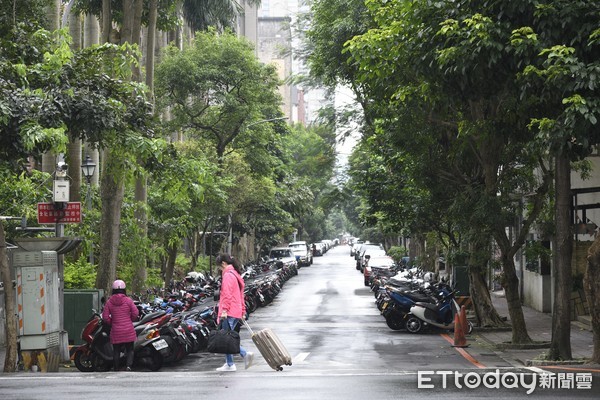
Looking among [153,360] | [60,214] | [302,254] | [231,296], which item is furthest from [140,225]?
[302,254]

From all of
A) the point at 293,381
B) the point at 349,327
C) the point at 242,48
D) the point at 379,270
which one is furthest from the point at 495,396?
the point at 242,48

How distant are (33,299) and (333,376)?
5.63 m

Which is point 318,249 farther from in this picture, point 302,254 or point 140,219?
point 140,219

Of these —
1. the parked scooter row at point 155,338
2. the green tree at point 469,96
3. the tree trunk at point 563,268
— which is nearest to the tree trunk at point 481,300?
the green tree at point 469,96

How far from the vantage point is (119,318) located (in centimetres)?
1460

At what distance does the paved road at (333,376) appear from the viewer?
1052 centimetres

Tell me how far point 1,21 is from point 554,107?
400 inches

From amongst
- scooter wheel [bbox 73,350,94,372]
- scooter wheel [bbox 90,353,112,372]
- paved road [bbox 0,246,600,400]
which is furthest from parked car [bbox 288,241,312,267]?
scooter wheel [bbox 90,353,112,372]

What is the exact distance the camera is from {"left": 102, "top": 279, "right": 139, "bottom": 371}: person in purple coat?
14.6 metres

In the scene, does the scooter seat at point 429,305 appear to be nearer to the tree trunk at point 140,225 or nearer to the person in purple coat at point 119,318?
the tree trunk at point 140,225

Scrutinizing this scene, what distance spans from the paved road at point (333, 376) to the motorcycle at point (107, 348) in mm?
388

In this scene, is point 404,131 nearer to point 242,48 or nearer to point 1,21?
point 1,21

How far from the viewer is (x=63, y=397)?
405 inches

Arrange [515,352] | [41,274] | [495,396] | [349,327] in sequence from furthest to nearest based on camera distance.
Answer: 1. [349,327]
2. [515,352]
3. [41,274]
4. [495,396]
